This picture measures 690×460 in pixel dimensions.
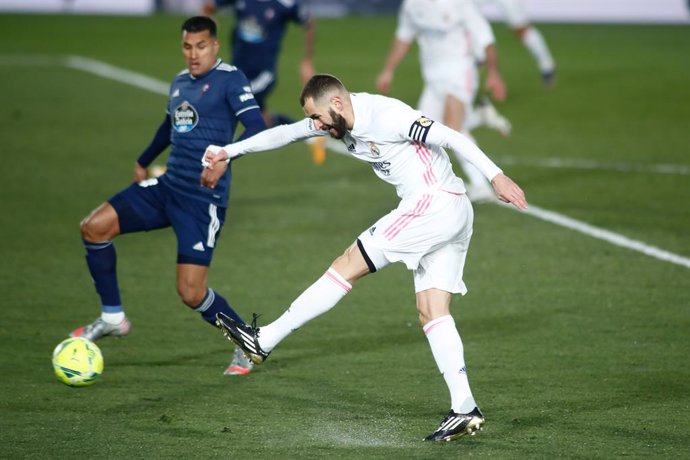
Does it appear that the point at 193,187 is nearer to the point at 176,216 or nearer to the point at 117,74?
the point at 176,216

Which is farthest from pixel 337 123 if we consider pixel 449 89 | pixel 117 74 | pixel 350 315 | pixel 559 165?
pixel 117 74

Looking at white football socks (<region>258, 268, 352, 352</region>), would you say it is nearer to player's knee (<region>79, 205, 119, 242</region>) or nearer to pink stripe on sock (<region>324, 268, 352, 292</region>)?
pink stripe on sock (<region>324, 268, 352, 292</region>)

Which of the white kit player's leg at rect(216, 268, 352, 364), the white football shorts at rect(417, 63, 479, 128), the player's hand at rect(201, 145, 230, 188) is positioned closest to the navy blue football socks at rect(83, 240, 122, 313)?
the player's hand at rect(201, 145, 230, 188)

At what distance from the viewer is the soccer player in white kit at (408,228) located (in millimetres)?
6359

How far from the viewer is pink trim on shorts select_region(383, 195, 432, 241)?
6.46 m

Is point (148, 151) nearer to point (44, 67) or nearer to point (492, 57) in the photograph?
point (492, 57)

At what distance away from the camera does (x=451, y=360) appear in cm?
638

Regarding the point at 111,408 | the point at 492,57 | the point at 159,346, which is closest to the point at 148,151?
the point at 159,346

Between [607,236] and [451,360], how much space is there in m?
5.27

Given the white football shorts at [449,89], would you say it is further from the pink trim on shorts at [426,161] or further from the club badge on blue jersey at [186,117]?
the pink trim on shorts at [426,161]

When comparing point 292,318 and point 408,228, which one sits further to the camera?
point 292,318

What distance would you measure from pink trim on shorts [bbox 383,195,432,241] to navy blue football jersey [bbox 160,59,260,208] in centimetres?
158

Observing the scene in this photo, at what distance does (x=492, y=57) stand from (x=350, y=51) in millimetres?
13817

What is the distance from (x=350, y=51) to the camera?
26.3 m
